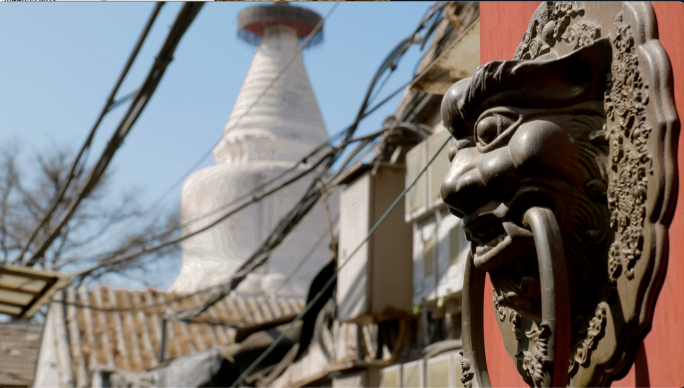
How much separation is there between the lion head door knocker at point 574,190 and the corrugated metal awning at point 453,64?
8.07 ft

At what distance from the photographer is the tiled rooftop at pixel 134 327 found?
953 cm

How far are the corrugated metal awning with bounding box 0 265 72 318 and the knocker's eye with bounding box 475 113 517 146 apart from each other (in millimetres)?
5408

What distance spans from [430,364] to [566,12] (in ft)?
10.7

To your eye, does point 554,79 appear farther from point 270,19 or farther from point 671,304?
point 270,19

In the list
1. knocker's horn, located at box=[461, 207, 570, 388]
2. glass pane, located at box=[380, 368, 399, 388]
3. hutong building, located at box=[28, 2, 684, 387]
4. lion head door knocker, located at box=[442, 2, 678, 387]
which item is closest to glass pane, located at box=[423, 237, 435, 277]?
glass pane, located at box=[380, 368, 399, 388]

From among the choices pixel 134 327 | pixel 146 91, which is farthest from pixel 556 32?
pixel 134 327

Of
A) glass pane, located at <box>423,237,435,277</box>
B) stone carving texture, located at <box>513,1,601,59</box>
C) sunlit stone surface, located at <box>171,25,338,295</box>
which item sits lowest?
stone carving texture, located at <box>513,1,601,59</box>

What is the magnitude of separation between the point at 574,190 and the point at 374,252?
13.2 ft

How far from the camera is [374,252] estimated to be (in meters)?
5.49

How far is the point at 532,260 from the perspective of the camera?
1524mm

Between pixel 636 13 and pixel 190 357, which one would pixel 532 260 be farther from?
pixel 190 357

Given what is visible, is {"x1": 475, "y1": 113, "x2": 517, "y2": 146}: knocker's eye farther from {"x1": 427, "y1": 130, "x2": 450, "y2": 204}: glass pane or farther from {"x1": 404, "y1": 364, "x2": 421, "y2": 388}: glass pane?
{"x1": 404, "y1": 364, "x2": 421, "y2": 388}: glass pane

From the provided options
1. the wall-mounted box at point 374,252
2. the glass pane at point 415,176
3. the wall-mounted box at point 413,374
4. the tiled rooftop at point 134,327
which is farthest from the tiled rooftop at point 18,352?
the glass pane at point 415,176

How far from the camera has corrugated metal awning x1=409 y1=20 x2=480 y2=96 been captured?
13.4 feet
